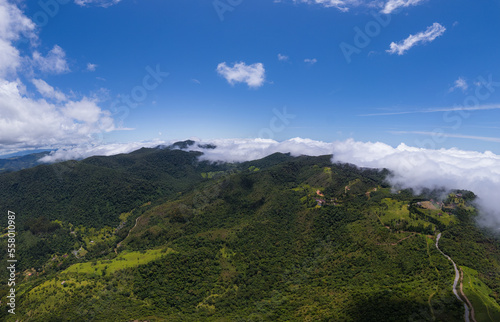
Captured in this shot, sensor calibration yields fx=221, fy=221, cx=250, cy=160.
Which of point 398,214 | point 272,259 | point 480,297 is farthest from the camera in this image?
point 272,259

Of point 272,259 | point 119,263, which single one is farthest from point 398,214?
point 119,263

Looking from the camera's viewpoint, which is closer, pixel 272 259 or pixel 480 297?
pixel 480 297

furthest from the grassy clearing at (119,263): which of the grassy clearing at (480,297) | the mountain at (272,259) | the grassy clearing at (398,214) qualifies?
the grassy clearing at (480,297)

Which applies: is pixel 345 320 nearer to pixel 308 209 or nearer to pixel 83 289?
pixel 308 209

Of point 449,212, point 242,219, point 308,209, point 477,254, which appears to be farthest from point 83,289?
point 449,212

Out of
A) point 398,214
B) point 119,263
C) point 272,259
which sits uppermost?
point 398,214

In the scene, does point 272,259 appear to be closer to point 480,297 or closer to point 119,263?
point 119,263
